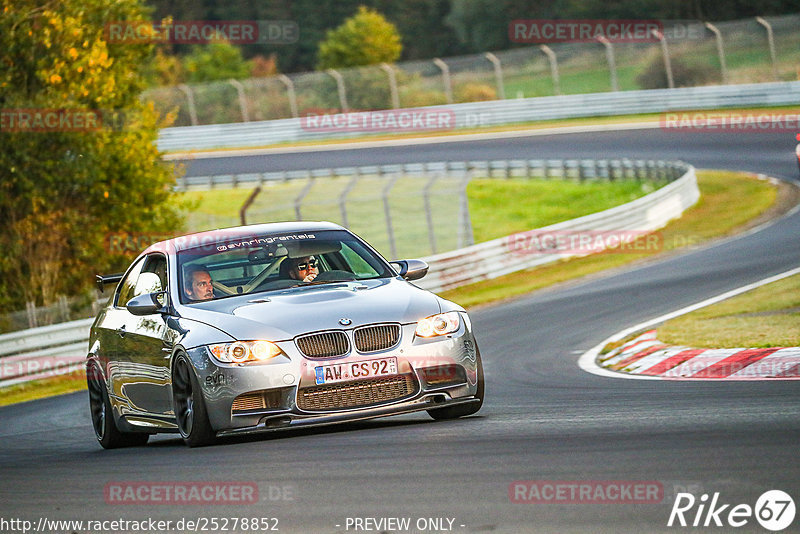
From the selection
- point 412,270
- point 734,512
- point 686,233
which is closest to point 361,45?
point 686,233

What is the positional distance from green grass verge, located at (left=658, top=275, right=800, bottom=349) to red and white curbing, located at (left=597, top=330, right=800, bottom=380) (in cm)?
27

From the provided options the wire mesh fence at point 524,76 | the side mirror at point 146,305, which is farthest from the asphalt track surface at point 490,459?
the wire mesh fence at point 524,76

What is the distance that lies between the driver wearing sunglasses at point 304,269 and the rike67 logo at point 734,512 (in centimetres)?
443

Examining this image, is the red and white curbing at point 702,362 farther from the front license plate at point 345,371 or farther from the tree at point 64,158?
the tree at point 64,158

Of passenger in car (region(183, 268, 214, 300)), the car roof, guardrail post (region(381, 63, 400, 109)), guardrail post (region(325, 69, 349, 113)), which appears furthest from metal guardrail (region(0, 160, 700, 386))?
guardrail post (region(325, 69, 349, 113))

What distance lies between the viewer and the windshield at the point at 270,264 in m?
9.10

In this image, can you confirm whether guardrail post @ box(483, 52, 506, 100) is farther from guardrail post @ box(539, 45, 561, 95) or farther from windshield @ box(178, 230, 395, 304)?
windshield @ box(178, 230, 395, 304)

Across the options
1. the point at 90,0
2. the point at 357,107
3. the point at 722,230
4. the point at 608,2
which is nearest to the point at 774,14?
the point at 608,2

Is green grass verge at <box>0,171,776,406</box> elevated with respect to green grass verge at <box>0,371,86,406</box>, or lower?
lower

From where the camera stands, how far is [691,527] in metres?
4.98

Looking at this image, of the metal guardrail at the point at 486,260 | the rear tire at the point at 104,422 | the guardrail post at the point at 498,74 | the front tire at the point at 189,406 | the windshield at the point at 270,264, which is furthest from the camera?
the guardrail post at the point at 498,74

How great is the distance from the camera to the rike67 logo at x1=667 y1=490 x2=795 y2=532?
491 cm

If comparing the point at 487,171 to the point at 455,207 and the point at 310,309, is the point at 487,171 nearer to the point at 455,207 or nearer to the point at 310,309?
the point at 455,207

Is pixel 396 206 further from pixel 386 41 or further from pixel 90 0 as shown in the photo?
pixel 386 41
